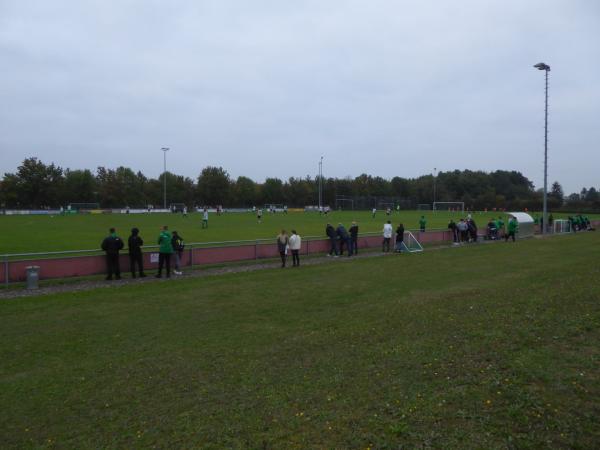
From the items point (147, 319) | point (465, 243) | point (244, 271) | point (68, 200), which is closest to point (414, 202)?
point (68, 200)

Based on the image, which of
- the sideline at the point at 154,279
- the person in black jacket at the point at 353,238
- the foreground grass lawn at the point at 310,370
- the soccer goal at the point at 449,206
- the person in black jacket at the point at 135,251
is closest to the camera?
the foreground grass lawn at the point at 310,370

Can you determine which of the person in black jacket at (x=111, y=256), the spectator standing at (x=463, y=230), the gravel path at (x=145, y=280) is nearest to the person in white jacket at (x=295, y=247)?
the gravel path at (x=145, y=280)

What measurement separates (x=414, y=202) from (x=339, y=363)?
356ft

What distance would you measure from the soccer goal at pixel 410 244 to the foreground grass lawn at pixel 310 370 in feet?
41.4

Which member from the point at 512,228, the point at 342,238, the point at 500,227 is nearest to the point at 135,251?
the point at 342,238

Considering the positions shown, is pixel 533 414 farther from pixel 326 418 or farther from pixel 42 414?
pixel 42 414

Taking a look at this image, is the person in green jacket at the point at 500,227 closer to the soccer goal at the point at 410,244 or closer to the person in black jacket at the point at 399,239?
the soccer goal at the point at 410,244

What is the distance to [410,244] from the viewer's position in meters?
25.7

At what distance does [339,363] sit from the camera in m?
6.75

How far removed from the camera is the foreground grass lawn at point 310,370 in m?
4.77

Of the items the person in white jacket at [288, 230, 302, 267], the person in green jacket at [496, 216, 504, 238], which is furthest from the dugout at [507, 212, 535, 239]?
the person in white jacket at [288, 230, 302, 267]

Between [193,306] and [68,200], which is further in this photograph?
[68,200]

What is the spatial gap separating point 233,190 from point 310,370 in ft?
363

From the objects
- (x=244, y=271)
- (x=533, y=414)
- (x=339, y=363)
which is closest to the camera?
(x=533, y=414)
